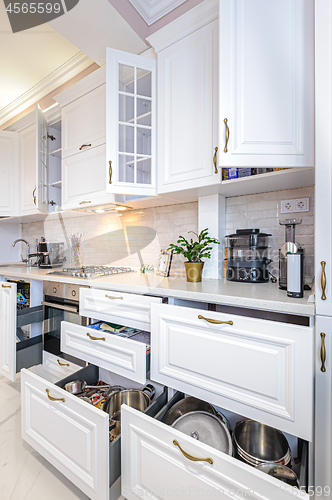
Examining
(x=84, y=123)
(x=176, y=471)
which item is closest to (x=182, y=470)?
(x=176, y=471)

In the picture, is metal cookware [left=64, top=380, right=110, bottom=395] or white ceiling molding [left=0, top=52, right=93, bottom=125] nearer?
metal cookware [left=64, top=380, right=110, bottom=395]

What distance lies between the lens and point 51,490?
126 cm

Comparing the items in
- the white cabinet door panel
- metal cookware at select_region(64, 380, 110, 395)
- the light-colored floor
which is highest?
the white cabinet door panel

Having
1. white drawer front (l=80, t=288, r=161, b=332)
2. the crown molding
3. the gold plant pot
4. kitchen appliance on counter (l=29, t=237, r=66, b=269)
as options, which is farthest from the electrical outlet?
kitchen appliance on counter (l=29, t=237, r=66, b=269)

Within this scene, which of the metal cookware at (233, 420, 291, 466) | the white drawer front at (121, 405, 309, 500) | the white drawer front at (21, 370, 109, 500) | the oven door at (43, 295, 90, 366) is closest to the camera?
the white drawer front at (121, 405, 309, 500)

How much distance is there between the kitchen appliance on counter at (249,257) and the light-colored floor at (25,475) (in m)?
1.41

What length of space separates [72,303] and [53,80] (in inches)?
95.4

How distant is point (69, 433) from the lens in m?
1.17

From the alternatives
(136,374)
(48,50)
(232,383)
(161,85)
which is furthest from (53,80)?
(232,383)

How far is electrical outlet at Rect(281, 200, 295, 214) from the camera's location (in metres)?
1.44

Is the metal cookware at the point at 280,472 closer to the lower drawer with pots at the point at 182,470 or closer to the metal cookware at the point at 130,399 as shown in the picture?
the lower drawer with pots at the point at 182,470

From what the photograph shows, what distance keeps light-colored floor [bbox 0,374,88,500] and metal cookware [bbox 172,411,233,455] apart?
63cm

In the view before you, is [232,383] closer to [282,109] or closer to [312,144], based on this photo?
[312,144]

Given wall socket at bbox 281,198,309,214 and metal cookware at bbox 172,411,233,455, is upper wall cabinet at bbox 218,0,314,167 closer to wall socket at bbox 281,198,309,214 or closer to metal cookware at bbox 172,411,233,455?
wall socket at bbox 281,198,309,214
